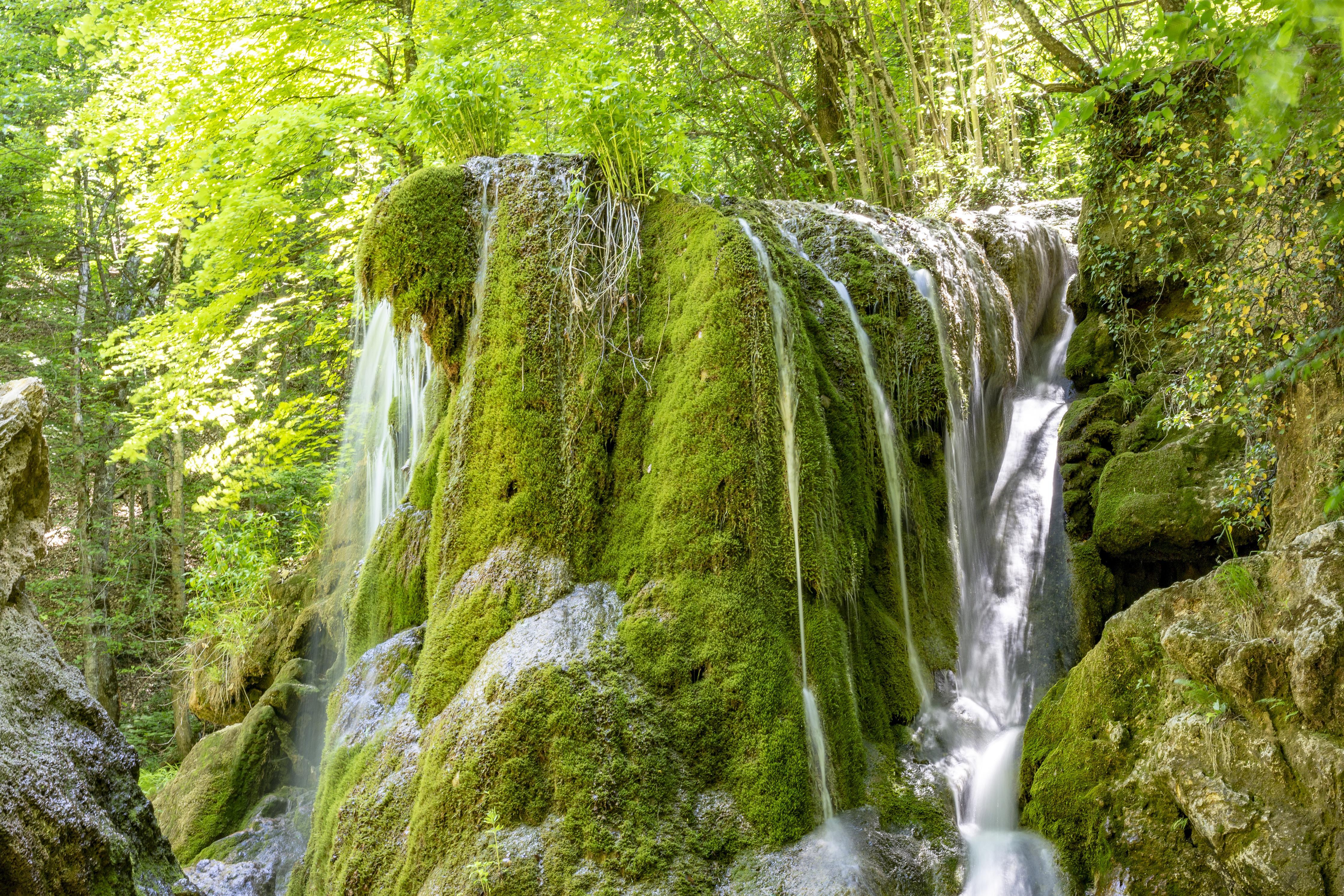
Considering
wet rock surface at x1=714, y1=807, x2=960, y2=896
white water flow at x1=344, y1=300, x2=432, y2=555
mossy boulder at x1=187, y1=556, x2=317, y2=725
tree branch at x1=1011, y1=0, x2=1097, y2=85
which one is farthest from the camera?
mossy boulder at x1=187, y1=556, x2=317, y2=725

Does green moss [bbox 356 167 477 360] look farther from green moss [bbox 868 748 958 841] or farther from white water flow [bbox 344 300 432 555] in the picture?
green moss [bbox 868 748 958 841]

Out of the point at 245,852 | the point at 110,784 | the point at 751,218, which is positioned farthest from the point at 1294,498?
the point at 245,852

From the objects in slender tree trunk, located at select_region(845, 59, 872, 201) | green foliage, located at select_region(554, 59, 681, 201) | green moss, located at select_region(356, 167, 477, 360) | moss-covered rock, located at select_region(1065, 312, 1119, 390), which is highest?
slender tree trunk, located at select_region(845, 59, 872, 201)

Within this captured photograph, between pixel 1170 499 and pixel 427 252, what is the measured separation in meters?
5.61

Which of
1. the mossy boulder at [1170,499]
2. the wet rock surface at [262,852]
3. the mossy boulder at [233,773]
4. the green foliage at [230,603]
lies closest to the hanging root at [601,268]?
the mossy boulder at [1170,499]

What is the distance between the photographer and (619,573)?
179 inches

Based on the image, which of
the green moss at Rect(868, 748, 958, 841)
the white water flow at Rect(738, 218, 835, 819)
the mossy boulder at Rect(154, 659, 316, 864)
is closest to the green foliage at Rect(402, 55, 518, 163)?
the white water flow at Rect(738, 218, 835, 819)

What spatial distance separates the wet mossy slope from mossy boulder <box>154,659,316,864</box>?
7.27 ft

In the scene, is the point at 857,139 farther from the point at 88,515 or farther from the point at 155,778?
the point at 88,515

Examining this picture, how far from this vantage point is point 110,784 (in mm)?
4379

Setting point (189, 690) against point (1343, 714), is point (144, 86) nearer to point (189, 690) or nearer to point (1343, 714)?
point (189, 690)

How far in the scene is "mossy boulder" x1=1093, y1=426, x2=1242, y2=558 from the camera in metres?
5.94

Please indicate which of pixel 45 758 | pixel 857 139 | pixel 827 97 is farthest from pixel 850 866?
pixel 827 97

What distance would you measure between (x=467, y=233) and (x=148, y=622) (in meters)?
11.0
